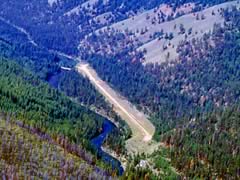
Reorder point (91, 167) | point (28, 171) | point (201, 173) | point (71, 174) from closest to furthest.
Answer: point (28, 171) < point (71, 174) < point (91, 167) < point (201, 173)

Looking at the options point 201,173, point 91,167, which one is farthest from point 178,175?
point 91,167

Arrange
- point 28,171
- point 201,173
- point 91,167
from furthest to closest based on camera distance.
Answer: point 201,173
point 91,167
point 28,171

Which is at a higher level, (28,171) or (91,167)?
(91,167)

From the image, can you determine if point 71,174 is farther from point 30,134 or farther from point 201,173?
point 201,173

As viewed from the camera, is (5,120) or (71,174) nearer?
(71,174)

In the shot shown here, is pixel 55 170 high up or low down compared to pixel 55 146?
down

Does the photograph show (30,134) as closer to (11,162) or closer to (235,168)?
(11,162)

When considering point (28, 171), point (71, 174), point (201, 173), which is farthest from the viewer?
point (201, 173)

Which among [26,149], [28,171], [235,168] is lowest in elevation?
[28,171]

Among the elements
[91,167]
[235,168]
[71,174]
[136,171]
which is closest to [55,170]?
[71,174]
